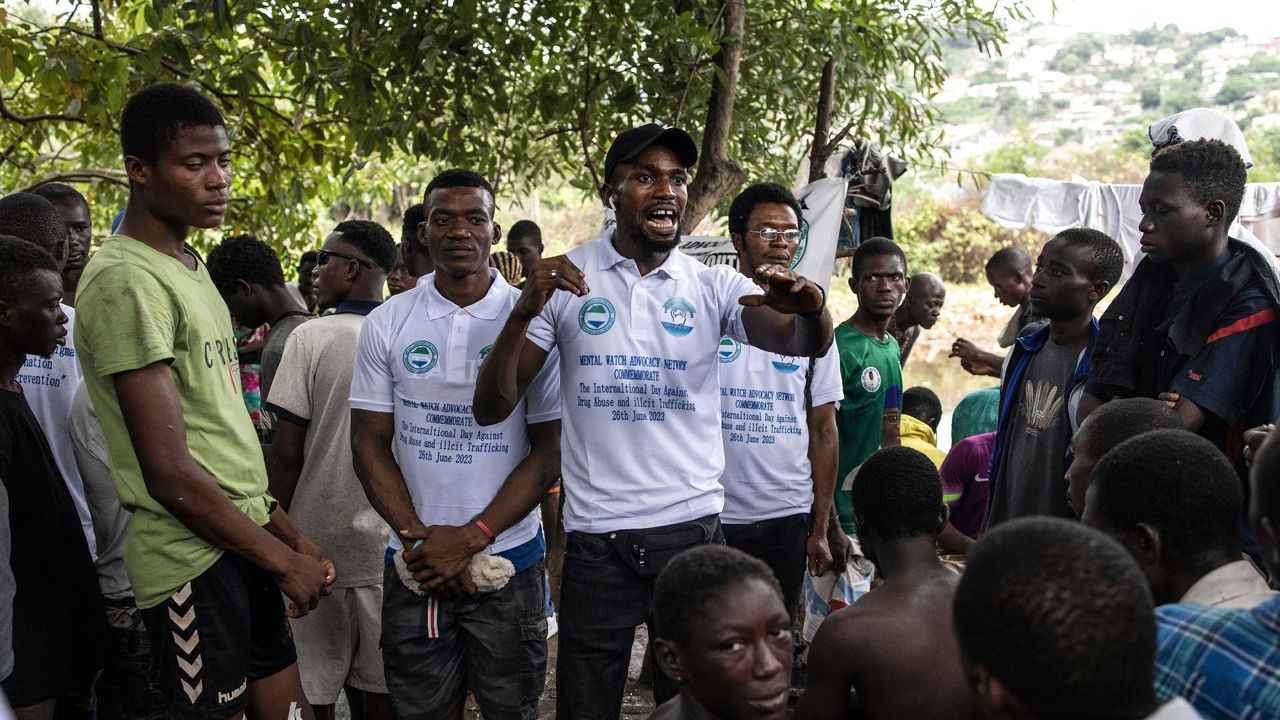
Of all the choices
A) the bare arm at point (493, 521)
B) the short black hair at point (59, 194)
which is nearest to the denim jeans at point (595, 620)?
the bare arm at point (493, 521)

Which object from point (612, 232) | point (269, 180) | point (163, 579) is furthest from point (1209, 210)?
point (269, 180)

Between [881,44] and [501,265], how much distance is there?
9.16 feet

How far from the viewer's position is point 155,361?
8.77 ft

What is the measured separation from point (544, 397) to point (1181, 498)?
1.92m

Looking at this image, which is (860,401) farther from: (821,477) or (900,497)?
(900,497)

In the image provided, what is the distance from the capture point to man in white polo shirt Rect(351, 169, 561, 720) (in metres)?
3.40

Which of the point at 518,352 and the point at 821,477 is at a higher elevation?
the point at 518,352

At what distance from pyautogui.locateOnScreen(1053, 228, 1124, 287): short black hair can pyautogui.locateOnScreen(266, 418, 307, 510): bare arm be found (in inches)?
117

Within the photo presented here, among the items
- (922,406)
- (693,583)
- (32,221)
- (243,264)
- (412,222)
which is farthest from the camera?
(922,406)

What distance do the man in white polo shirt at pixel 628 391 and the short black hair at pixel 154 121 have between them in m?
1.00

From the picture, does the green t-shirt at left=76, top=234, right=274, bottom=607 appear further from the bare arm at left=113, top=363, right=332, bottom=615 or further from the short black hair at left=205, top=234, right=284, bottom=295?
the short black hair at left=205, top=234, right=284, bottom=295

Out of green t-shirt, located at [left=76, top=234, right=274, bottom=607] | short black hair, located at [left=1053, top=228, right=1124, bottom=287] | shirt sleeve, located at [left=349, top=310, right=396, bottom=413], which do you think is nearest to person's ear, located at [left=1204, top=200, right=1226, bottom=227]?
short black hair, located at [left=1053, top=228, right=1124, bottom=287]

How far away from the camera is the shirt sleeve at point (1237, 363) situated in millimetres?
3273

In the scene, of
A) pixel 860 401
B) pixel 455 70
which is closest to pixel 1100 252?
pixel 860 401
